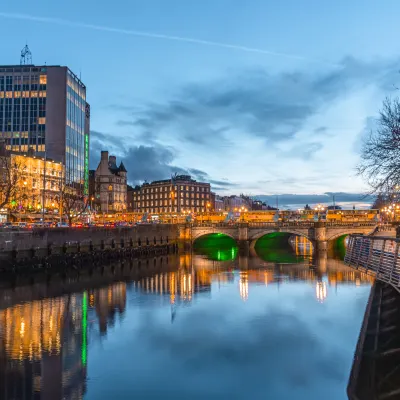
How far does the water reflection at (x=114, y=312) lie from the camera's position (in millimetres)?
18109

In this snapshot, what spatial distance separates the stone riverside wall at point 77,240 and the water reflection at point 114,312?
6.37 metres

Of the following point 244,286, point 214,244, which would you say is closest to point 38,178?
point 214,244

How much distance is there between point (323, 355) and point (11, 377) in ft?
43.7

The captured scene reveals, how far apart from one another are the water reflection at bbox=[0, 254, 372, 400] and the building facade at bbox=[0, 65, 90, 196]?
75.6m

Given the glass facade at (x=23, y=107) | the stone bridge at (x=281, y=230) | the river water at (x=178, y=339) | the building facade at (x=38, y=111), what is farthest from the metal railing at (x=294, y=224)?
the glass facade at (x=23, y=107)

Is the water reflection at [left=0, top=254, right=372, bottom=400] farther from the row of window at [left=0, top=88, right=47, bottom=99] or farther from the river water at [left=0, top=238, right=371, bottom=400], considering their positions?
the row of window at [left=0, top=88, right=47, bottom=99]

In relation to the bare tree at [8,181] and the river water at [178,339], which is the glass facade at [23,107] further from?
the river water at [178,339]

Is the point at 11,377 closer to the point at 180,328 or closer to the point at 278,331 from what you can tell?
the point at 180,328

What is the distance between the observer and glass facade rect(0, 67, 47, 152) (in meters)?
127

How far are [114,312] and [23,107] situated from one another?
11072 centimetres

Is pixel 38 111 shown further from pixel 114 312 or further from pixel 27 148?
pixel 114 312

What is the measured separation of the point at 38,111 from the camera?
421 ft

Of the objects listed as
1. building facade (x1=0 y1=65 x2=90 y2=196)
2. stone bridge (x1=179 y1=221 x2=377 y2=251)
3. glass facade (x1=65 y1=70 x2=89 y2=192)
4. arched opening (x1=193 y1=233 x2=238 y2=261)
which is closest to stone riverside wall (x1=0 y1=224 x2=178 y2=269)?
stone bridge (x1=179 y1=221 x2=377 y2=251)

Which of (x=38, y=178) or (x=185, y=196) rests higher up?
(x=38, y=178)
